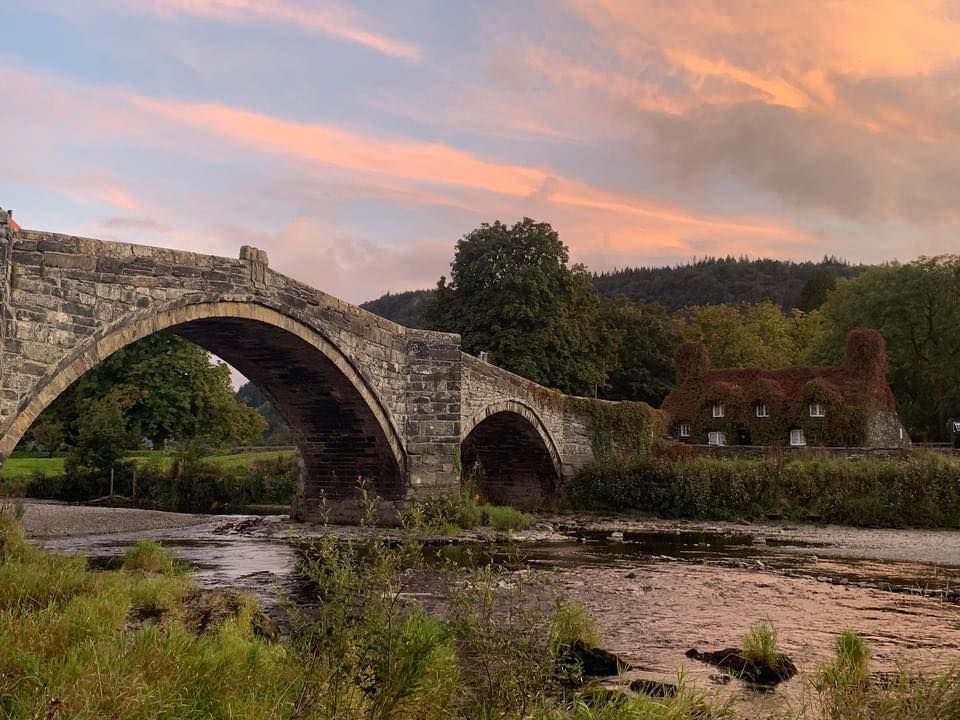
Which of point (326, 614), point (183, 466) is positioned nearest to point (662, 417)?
point (183, 466)

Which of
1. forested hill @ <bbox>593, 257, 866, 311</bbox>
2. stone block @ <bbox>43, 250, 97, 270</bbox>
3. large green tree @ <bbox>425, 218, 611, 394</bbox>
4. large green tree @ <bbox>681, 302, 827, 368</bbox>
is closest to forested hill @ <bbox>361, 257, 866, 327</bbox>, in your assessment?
forested hill @ <bbox>593, 257, 866, 311</bbox>

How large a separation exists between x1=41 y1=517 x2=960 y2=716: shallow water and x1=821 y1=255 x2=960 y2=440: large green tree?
25.7m

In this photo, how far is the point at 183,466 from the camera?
98.0ft

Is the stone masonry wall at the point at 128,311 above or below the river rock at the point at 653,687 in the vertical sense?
above

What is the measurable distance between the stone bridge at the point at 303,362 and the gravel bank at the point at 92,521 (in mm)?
3681

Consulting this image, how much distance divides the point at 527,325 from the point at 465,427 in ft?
45.7

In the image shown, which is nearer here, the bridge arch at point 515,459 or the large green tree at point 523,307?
the bridge arch at point 515,459

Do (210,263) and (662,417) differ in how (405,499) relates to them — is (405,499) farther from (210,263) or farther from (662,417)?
(662,417)

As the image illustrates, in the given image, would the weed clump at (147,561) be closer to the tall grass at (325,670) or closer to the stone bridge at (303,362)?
the stone bridge at (303,362)

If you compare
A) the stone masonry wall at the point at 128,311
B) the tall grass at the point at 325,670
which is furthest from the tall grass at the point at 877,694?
the stone masonry wall at the point at 128,311

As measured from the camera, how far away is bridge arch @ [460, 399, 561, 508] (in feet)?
83.6

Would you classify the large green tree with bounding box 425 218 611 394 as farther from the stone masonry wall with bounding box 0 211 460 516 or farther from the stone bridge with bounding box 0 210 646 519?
the stone masonry wall with bounding box 0 211 460 516

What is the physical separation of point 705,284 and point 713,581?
77914 mm

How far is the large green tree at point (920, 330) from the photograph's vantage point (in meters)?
42.2
